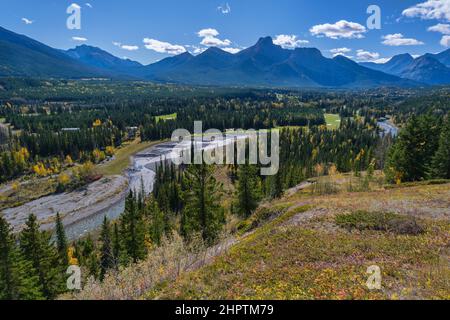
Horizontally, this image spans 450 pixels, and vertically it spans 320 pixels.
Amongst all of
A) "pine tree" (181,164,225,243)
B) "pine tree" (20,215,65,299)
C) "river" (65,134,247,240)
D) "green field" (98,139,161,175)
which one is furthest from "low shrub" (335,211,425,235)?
"green field" (98,139,161,175)

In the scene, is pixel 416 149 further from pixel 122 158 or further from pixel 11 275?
pixel 122 158

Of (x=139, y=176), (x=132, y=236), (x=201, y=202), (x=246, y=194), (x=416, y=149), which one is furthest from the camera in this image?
(x=139, y=176)

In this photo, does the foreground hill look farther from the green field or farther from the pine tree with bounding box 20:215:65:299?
the green field

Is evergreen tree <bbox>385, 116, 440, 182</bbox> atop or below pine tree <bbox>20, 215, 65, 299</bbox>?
atop

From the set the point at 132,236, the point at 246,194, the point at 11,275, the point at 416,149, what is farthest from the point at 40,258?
the point at 416,149

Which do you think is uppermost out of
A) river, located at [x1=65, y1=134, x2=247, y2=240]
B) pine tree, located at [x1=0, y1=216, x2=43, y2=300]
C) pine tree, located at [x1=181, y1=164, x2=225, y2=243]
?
pine tree, located at [x1=181, y1=164, x2=225, y2=243]
